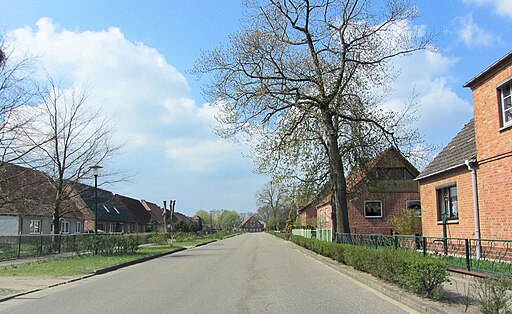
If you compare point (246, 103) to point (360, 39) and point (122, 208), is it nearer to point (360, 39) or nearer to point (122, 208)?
point (360, 39)

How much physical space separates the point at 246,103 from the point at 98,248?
1113 centimetres

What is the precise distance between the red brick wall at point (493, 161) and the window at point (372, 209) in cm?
2223

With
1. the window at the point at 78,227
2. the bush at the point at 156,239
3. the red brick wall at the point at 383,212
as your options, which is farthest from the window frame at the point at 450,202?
the window at the point at 78,227

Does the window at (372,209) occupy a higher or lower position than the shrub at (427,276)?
higher

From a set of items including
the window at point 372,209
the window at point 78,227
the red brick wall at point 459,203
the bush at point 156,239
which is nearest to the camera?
the red brick wall at point 459,203

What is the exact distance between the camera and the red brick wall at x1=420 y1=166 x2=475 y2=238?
16281 millimetres

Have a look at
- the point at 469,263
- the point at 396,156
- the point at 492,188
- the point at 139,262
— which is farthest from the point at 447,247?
the point at 139,262

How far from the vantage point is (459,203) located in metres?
17.0

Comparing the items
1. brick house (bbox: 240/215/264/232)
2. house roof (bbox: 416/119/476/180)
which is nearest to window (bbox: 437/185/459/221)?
house roof (bbox: 416/119/476/180)

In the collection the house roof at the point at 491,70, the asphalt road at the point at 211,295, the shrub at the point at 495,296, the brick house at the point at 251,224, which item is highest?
the house roof at the point at 491,70

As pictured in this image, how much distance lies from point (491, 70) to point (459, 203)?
5177 mm

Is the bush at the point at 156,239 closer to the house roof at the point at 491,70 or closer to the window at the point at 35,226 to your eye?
the window at the point at 35,226

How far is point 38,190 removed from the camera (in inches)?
979

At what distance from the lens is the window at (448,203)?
17.9 metres
